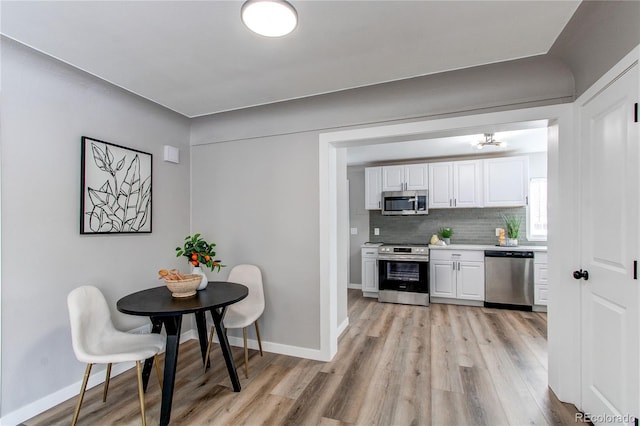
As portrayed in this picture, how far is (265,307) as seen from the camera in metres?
3.08

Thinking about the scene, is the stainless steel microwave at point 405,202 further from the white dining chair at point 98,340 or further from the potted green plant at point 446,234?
the white dining chair at point 98,340

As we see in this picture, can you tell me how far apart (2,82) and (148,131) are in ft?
3.58

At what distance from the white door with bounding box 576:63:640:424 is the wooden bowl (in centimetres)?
261

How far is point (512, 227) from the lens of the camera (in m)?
4.77

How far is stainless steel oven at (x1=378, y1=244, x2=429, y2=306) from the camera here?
15.2 feet

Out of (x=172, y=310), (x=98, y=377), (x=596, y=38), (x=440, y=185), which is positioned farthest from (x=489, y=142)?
(x=98, y=377)

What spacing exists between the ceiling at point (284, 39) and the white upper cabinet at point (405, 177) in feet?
9.76

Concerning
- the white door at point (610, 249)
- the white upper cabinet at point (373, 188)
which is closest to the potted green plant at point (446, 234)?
the white upper cabinet at point (373, 188)

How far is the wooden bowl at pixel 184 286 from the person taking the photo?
7.18ft

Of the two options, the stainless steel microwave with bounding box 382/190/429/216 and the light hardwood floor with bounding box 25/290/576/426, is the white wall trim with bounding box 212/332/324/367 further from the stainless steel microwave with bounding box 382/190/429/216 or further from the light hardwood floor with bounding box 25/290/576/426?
the stainless steel microwave with bounding box 382/190/429/216

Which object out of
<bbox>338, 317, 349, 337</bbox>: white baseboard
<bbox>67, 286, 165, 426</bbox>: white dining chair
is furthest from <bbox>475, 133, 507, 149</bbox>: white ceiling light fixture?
<bbox>67, 286, 165, 426</bbox>: white dining chair

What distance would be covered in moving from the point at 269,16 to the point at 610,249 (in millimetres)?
2249

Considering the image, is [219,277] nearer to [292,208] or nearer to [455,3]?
[292,208]

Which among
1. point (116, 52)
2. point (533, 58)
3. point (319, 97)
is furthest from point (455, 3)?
point (116, 52)
